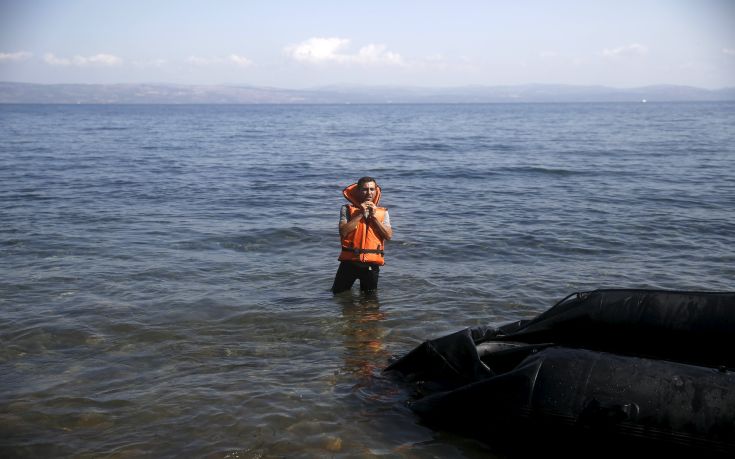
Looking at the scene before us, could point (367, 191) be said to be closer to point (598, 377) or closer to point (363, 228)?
point (363, 228)

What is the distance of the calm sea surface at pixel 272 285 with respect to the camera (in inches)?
233

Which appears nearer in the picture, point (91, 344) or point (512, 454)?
point (512, 454)

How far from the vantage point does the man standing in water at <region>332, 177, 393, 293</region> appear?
8.69 meters

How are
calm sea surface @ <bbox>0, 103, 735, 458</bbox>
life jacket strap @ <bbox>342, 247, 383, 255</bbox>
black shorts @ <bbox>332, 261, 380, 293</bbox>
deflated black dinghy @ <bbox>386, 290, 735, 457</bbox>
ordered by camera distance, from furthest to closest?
black shorts @ <bbox>332, 261, 380, 293</bbox> → life jacket strap @ <bbox>342, 247, 383, 255</bbox> → calm sea surface @ <bbox>0, 103, 735, 458</bbox> → deflated black dinghy @ <bbox>386, 290, 735, 457</bbox>

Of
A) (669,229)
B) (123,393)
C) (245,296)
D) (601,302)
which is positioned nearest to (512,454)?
(601,302)

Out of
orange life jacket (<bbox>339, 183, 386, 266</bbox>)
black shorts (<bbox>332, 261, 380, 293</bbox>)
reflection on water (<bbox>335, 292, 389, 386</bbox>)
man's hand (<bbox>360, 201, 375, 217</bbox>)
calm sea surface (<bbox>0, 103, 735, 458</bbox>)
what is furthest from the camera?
black shorts (<bbox>332, 261, 380, 293</bbox>)

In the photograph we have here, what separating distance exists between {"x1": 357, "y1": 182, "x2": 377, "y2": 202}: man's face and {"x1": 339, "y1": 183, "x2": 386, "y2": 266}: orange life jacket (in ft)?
0.35

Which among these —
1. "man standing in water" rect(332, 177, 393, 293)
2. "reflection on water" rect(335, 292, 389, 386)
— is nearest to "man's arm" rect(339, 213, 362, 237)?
"man standing in water" rect(332, 177, 393, 293)

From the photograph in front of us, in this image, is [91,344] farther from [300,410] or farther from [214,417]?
[300,410]

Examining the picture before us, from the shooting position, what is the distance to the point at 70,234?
14672 millimetres

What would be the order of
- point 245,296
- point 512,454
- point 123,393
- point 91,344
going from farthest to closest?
point 245,296
point 91,344
point 123,393
point 512,454

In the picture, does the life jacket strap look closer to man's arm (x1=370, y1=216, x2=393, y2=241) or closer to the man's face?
man's arm (x1=370, y1=216, x2=393, y2=241)

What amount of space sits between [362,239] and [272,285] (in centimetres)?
247

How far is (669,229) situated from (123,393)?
40.9 ft
